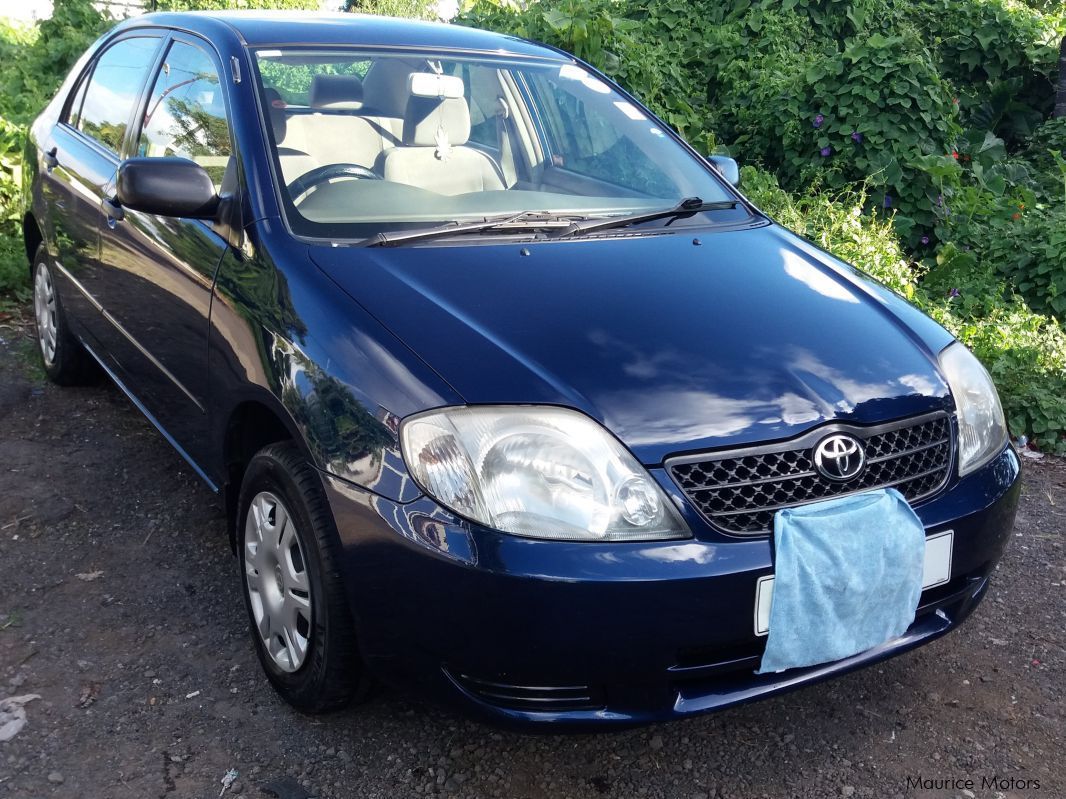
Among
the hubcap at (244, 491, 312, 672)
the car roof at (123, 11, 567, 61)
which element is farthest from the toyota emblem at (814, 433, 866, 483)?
the car roof at (123, 11, 567, 61)

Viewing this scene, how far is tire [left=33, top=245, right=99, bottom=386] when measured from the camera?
4.39 meters

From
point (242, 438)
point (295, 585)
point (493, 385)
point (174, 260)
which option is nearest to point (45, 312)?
point (174, 260)

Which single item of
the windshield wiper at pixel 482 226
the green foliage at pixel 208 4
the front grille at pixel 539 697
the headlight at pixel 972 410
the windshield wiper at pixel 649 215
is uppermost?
the green foliage at pixel 208 4

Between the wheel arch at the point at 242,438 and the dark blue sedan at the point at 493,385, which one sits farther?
the wheel arch at the point at 242,438

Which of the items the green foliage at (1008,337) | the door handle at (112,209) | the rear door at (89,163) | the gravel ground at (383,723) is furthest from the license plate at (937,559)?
the rear door at (89,163)

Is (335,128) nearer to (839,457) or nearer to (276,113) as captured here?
(276,113)

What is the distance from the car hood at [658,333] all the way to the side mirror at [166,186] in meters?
0.45

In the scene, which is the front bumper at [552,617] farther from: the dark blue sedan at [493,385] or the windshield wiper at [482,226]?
the windshield wiper at [482,226]

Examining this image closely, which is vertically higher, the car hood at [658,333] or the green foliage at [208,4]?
the green foliage at [208,4]

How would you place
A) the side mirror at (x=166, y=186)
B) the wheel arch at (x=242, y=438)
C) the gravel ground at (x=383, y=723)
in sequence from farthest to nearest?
the side mirror at (x=166, y=186), the wheel arch at (x=242, y=438), the gravel ground at (x=383, y=723)

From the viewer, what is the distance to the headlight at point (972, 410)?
2412 mm

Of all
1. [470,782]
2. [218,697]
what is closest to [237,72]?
[218,697]

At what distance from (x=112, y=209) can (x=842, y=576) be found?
263 cm

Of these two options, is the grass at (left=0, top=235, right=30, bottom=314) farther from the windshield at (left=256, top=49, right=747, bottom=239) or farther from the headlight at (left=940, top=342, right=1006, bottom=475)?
the headlight at (left=940, top=342, right=1006, bottom=475)
